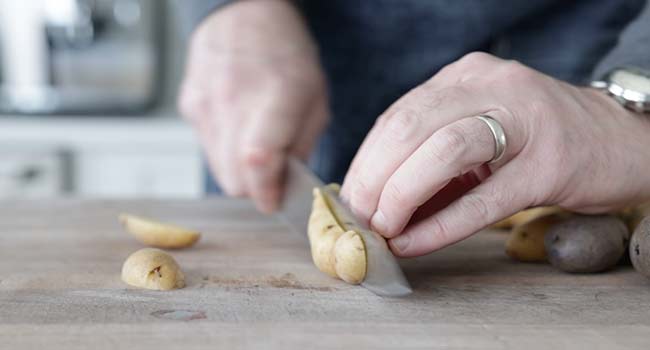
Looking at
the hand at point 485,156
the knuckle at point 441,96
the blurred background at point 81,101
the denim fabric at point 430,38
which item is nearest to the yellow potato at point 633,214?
the hand at point 485,156

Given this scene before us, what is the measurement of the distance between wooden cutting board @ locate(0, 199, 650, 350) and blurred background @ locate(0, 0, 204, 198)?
5.14 ft

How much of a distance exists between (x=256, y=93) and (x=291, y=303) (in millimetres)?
548

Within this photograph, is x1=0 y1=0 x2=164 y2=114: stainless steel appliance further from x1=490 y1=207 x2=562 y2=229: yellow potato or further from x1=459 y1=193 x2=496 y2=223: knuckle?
x1=459 y1=193 x2=496 y2=223: knuckle

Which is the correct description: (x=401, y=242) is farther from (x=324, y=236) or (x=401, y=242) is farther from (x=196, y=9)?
(x=196, y=9)

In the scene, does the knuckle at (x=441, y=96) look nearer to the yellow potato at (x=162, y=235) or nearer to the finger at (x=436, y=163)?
the finger at (x=436, y=163)

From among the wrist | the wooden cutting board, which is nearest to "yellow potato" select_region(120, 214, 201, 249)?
the wooden cutting board

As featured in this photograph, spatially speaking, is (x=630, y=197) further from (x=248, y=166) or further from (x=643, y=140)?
(x=248, y=166)

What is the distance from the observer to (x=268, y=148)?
122 cm

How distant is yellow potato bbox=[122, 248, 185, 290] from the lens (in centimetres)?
80

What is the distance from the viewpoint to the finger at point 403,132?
810 millimetres

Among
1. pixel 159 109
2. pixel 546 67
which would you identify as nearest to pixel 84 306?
pixel 546 67

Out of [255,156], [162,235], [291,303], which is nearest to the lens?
[291,303]

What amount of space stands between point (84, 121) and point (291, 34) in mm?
1481

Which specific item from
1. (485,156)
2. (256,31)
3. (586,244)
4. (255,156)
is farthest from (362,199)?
(256,31)
